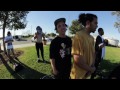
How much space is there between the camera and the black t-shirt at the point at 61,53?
2.49 metres

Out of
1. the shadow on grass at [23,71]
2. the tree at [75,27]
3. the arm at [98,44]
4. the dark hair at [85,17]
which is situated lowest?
the shadow on grass at [23,71]

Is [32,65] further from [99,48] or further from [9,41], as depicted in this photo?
[99,48]

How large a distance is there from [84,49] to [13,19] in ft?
2.47

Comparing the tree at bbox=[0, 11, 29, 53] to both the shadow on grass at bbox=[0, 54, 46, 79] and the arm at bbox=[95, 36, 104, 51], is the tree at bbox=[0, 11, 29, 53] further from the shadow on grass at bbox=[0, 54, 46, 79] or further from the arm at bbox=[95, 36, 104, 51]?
the arm at bbox=[95, 36, 104, 51]

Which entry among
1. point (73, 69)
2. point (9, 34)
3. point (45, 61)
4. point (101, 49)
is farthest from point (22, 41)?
point (101, 49)

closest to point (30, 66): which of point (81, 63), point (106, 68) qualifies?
point (81, 63)

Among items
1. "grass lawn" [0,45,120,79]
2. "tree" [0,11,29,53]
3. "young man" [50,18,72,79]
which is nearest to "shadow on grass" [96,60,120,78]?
"grass lawn" [0,45,120,79]

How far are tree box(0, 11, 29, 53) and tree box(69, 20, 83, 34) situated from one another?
14.8 inches

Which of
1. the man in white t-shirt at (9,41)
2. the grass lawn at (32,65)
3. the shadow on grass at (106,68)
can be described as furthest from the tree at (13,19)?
the shadow on grass at (106,68)

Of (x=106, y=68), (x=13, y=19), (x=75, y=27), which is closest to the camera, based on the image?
(x=75, y=27)

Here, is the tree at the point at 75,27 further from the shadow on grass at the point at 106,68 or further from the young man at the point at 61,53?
the shadow on grass at the point at 106,68

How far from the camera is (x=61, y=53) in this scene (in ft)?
8.21

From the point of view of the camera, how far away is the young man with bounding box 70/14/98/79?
2.35 m
